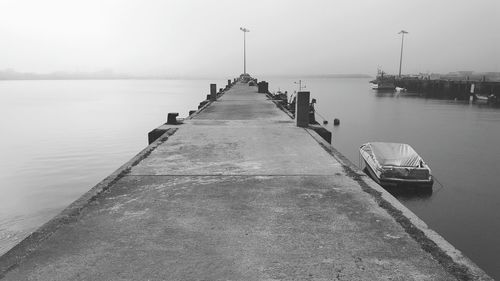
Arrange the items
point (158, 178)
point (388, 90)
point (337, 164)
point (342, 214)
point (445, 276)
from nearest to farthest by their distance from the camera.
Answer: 1. point (445, 276)
2. point (342, 214)
3. point (158, 178)
4. point (337, 164)
5. point (388, 90)

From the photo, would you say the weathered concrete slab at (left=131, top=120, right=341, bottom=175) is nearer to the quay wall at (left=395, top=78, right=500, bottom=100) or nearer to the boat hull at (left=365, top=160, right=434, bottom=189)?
the boat hull at (left=365, top=160, right=434, bottom=189)

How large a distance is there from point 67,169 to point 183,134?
1287 centimetres

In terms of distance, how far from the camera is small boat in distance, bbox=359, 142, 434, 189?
44.5ft

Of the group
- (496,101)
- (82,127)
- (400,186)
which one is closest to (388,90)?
(496,101)

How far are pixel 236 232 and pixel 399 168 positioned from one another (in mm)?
11050

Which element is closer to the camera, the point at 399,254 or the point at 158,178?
the point at 399,254

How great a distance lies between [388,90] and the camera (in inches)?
4405

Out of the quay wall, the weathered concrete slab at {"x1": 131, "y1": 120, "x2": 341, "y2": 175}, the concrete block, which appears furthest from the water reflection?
the quay wall

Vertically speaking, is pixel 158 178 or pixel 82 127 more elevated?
pixel 158 178

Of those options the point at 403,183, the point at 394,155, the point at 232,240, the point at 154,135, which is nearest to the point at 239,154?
the point at 154,135

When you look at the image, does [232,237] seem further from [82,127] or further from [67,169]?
[82,127]

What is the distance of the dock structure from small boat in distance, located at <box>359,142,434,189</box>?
7.36 m

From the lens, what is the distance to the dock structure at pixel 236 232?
3.40 m

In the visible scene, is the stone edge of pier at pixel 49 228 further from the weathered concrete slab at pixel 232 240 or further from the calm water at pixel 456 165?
the calm water at pixel 456 165
